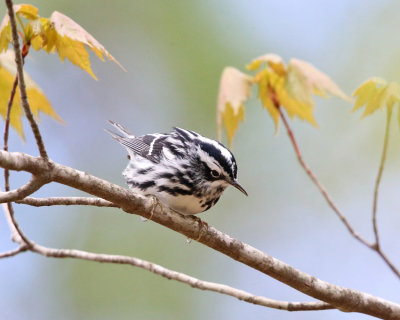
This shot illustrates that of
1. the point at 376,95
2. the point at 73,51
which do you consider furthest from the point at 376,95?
the point at 73,51

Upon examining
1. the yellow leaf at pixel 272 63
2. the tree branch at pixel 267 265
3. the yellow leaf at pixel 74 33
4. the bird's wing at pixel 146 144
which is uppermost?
the yellow leaf at pixel 272 63

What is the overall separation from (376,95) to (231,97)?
0.65m

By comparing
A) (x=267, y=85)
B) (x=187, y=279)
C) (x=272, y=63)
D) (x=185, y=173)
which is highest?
(x=272, y=63)

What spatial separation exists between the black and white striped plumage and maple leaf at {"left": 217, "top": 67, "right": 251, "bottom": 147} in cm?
19

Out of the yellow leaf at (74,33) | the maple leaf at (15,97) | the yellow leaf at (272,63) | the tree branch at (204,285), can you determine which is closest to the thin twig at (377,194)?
the tree branch at (204,285)

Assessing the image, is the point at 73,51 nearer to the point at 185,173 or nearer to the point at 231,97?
the point at 231,97

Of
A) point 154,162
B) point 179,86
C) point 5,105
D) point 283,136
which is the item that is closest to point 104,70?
point 179,86

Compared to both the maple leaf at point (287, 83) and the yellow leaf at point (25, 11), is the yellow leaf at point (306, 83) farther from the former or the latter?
the yellow leaf at point (25, 11)

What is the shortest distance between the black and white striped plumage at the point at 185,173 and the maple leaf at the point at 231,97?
19 centimetres

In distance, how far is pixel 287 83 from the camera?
9.18 feet

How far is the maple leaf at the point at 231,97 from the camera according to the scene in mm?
2740

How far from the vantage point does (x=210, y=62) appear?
5.25 meters

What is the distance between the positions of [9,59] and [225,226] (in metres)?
3.55

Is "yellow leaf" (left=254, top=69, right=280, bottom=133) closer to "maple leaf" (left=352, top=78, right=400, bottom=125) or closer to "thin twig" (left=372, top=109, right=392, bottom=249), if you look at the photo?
"maple leaf" (left=352, top=78, right=400, bottom=125)
